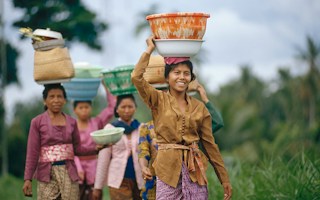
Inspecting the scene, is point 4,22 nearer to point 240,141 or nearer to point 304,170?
point 240,141

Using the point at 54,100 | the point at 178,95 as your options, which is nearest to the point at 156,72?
the point at 54,100

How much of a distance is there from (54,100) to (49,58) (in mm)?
453

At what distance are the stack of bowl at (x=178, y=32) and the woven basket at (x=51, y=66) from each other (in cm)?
170

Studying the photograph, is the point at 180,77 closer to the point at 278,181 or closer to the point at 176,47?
the point at 176,47

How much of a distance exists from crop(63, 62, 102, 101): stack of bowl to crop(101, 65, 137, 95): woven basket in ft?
2.85

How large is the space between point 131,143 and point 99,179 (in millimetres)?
541

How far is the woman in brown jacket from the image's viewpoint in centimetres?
561

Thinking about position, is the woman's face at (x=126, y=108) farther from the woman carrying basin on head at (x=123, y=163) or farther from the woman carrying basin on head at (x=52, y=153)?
the woman carrying basin on head at (x=52, y=153)

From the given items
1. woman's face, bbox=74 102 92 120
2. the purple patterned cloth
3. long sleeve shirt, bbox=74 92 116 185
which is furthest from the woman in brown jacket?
woman's face, bbox=74 102 92 120

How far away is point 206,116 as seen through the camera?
584cm

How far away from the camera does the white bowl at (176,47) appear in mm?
5609

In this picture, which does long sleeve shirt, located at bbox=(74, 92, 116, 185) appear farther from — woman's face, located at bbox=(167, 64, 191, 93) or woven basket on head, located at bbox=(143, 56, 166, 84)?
woman's face, located at bbox=(167, 64, 191, 93)

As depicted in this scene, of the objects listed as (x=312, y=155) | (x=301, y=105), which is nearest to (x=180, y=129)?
(x=312, y=155)

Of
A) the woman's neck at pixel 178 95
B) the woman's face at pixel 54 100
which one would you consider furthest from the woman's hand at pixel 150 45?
the woman's face at pixel 54 100
